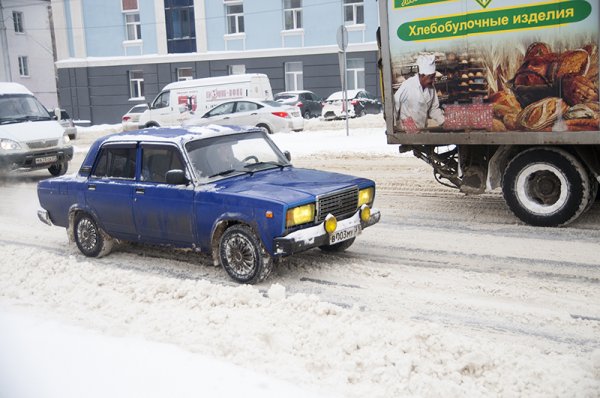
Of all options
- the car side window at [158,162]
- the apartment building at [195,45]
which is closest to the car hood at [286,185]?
the car side window at [158,162]

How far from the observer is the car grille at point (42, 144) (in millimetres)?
15508

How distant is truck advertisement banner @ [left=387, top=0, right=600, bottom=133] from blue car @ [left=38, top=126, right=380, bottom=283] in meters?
2.26

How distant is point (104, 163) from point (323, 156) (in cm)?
962

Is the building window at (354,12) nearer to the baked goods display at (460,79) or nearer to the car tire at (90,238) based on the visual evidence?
the baked goods display at (460,79)

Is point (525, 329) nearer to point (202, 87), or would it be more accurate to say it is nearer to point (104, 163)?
point (104, 163)

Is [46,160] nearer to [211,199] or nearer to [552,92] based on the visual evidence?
[211,199]

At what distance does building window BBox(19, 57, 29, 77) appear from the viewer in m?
50.7

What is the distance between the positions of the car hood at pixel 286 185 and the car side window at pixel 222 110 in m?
17.1

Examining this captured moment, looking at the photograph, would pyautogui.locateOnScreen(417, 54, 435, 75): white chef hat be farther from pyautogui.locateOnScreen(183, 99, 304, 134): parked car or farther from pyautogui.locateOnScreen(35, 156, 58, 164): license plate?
pyautogui.locateOnScreen(183, 99, 304, 134): parked car

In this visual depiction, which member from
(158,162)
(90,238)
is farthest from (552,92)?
(90,238)

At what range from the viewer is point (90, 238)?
28.1ft

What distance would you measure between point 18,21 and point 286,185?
49783mm

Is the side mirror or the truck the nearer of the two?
the side mirror

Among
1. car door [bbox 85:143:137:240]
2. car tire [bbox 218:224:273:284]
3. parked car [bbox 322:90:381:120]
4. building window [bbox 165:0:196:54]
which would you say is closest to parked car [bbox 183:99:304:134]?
parked car [bbox 322:90:381:120]
